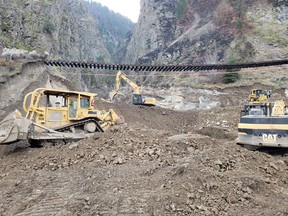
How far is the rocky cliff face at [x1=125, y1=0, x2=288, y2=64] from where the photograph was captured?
35763 millimetres

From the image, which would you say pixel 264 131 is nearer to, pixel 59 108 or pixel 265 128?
pixel 265 128

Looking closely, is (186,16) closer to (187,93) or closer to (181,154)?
(187,93)

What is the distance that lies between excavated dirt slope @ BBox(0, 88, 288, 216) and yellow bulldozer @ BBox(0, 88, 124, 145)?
643mm

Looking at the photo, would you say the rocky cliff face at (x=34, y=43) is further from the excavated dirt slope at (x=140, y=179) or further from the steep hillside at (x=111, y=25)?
the steep hillside at (x=111, y=25)

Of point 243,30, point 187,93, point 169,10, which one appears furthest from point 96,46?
point 187,93

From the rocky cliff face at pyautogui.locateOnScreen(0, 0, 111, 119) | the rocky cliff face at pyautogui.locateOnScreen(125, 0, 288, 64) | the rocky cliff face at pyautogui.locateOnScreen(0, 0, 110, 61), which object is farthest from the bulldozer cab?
the rocky cliff face at pyautogui.locateOnScreen(125, 0, 288, 64)

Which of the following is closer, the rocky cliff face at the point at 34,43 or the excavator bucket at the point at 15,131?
the excavator bucket at the point at 15,131

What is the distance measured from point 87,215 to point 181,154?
309 centimetres

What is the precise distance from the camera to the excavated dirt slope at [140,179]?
536 cm

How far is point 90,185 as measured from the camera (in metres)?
6.49

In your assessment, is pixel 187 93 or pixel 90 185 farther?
pixel 187 93

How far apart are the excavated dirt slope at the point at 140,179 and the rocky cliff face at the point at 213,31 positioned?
92.5 feet

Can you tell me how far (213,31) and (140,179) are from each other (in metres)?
37.6

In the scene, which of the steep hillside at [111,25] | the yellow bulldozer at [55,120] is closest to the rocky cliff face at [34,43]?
the yellow bulldozer at [55,120]
